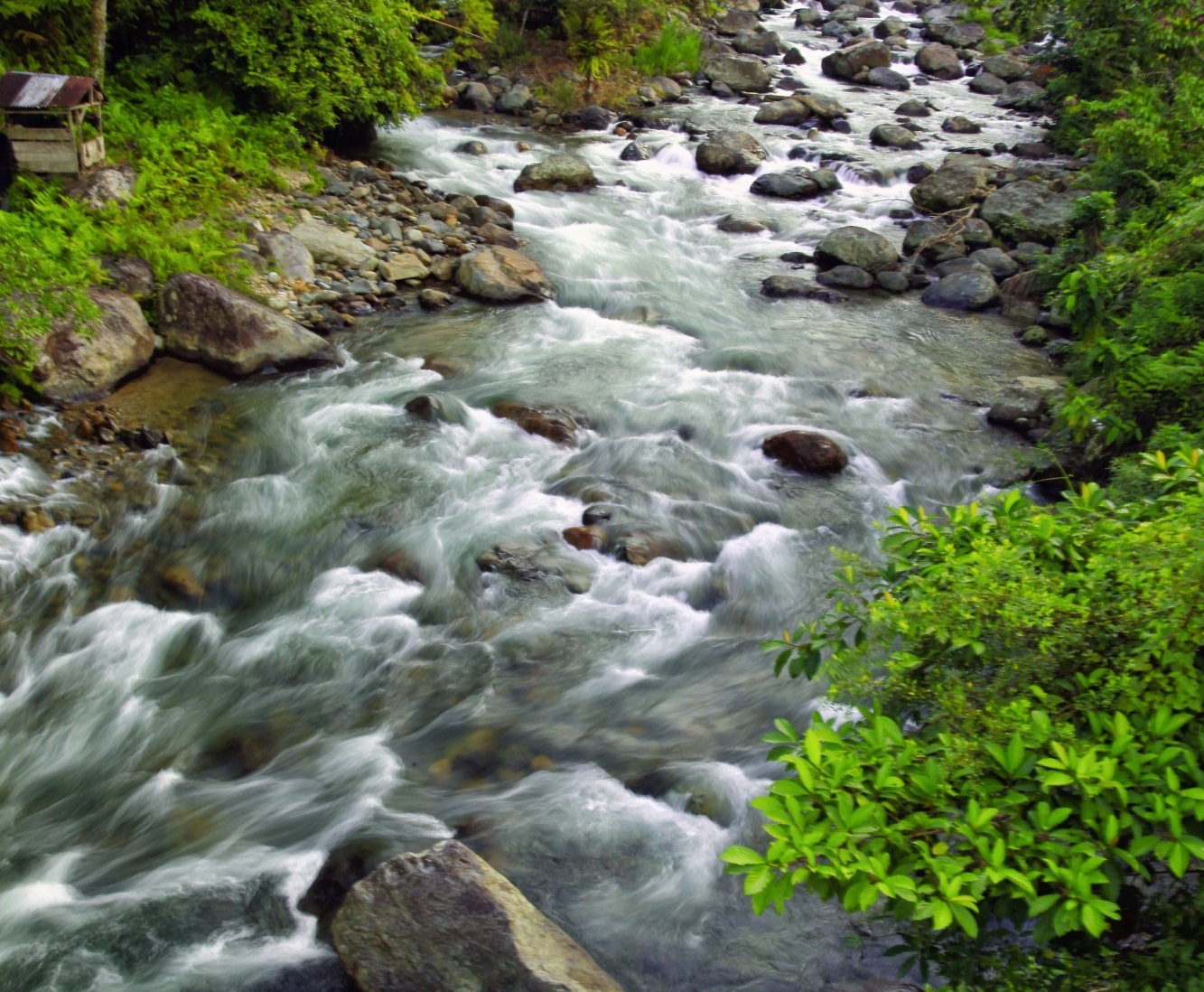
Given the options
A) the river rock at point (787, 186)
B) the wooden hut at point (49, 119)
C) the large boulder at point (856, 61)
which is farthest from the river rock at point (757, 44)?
the wooden hut at point (49, 119)

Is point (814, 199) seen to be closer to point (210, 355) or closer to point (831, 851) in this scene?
point (210, 355)

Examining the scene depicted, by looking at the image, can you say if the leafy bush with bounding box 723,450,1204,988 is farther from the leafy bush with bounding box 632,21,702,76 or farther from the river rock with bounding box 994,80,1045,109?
the river rock with bounding box 994,80,1045,109

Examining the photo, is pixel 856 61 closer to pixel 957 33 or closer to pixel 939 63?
pixel 939 63

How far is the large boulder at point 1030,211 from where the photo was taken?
1339 cm

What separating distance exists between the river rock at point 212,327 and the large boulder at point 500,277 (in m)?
2.80

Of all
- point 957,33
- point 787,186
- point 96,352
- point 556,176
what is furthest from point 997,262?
point 957,33

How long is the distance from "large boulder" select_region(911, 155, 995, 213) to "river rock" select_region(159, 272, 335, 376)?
1017 centimetres

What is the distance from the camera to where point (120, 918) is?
4730 mm

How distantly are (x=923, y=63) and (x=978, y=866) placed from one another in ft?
84.5

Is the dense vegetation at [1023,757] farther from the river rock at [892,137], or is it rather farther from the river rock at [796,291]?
the river rock at [892,137]

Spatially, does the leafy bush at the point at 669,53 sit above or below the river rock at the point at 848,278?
above

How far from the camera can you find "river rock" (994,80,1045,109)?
835 inches

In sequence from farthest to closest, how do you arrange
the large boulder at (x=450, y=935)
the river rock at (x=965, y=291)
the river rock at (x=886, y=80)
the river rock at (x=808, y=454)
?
the river rock at (x=886, y=80) < the river rock at (x=965, y=291) < the river rock at (x=808, y=454) < the large boulder at (x=450, y=935)

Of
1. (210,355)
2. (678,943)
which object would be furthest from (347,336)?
(678,943)
